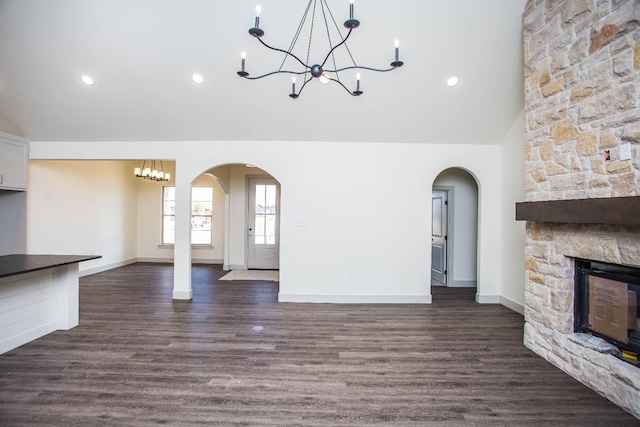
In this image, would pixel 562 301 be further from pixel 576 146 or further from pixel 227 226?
pixel 227 226

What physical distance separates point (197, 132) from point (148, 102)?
764mm

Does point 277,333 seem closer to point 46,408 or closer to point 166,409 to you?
point 166,409

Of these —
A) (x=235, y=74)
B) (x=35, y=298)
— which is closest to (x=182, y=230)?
(x=35, y=298)

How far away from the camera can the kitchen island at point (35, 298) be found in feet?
10.0

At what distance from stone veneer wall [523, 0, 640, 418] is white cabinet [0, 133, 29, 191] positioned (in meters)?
7.06

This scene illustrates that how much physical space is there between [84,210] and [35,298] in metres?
4.06

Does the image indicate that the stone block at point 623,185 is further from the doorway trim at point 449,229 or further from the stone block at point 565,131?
the doorway trim at point 449,229

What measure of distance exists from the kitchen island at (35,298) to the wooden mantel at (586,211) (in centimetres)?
467

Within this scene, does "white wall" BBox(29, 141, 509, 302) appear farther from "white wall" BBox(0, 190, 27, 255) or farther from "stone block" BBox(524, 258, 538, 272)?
"stone block" BBox(524, 258, 538, 272)

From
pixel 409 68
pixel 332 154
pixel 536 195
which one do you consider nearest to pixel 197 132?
pixel 332 154

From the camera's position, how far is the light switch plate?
234cm

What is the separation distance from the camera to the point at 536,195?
3.23m

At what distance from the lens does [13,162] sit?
15.9 ft

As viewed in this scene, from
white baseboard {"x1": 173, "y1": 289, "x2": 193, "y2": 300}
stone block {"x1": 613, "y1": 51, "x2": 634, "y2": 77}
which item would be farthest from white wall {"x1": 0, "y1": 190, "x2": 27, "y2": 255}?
stone block {"x1": 613, "y1": 51, "x2": 634, "y2": 77}
